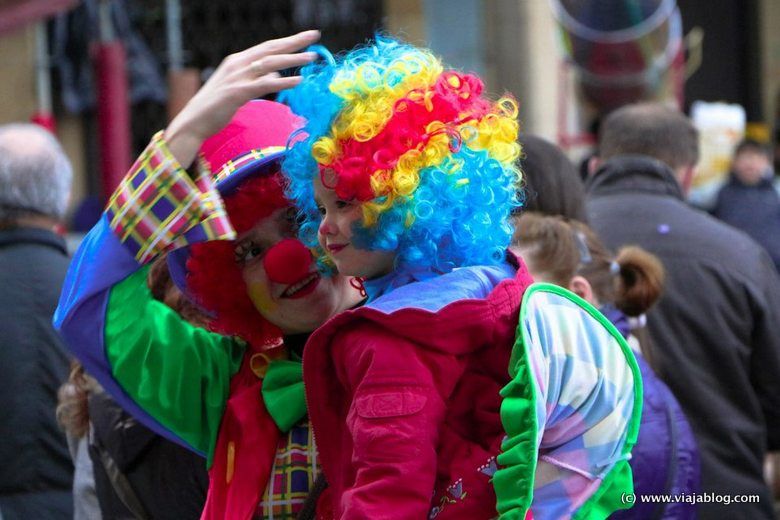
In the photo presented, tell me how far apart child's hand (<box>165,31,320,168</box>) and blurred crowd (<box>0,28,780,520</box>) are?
7 cm

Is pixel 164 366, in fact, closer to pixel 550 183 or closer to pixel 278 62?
pixel 278 62

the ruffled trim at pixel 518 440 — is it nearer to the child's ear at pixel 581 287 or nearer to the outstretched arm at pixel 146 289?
the outstretched arm at pixel 146 289

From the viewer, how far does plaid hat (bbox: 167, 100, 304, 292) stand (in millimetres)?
2193

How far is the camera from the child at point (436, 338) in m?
1.70

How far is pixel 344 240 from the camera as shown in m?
1.88

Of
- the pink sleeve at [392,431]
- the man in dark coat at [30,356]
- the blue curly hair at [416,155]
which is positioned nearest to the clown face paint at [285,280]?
the blue curly hair at [416,155]

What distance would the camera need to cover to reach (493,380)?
1.80 metres

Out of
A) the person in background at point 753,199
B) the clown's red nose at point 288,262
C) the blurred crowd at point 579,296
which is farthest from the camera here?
the person in background at point 753,199

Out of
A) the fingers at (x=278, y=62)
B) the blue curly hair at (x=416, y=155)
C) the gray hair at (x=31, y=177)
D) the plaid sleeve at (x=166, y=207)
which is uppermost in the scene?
the fingers at (x=278, y=62)

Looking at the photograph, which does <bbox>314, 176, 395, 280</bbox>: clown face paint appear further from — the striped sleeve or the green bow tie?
the green bow tie

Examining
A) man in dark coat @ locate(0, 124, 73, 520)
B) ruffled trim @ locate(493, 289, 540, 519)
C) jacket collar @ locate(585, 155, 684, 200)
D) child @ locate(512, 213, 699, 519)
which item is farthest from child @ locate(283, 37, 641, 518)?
jacket collar @ locate(585, 155, 684, 200)

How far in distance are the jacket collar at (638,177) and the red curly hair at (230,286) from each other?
6.45 feet

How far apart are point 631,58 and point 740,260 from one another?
3189mm

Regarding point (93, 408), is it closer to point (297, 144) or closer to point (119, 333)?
point (119, 333)
